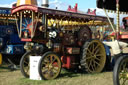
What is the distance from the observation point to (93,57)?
6.80 metres

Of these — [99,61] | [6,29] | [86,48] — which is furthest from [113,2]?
[6,29]

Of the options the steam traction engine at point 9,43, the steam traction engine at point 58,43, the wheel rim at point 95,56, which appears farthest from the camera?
the steam traction engine at point 9,43

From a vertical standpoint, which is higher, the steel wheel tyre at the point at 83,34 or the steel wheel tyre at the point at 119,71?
the steel wheel tyre at the point at 83,34

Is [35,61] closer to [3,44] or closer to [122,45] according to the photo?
[122,45]

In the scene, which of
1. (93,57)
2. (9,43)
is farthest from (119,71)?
(9,43)

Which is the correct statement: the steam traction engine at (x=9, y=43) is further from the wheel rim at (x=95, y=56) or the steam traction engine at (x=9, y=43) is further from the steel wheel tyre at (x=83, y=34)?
the wheel rim at (x=95, y=56)

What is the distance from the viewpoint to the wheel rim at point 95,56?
6719mm

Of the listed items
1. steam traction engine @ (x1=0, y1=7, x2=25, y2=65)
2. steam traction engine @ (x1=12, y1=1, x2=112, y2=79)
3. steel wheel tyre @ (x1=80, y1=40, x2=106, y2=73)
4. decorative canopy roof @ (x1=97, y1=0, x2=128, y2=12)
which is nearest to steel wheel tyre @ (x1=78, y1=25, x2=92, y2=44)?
steam traction engine @ (x1=12, y1=1, x2=112, y2=79)

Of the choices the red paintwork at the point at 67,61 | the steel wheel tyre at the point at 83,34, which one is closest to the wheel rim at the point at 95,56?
the steel wheel tyre at the point at 83,34

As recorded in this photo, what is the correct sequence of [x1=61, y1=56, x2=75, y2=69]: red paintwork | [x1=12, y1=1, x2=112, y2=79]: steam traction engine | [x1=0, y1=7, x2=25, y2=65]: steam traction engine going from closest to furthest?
[x1=12, y1=1, x2=112, y2=79]: steam traction engine < [x1=61, y1=56, x2=75, y2=69]: red paintwork < [x1=0, y1=7, x2=25, y2=65]: steam traction engine

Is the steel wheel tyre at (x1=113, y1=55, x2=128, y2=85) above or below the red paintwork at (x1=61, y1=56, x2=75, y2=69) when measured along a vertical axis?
above

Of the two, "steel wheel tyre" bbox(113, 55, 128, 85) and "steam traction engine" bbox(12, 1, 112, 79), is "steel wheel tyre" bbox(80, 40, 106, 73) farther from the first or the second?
"steel wheel tyre" bbox(113, 55, 128, 85)

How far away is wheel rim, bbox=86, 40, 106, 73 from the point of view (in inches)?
265

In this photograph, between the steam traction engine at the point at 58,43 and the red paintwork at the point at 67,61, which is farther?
the red paintwork at the point at 67,61
